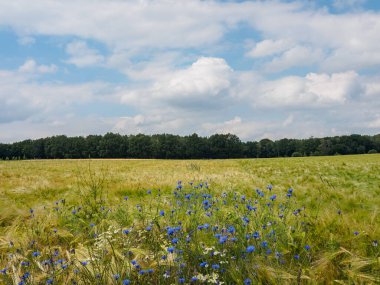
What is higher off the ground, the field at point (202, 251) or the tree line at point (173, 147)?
the tree line at point (173, 147)

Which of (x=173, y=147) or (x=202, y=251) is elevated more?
(x=173, y=147)

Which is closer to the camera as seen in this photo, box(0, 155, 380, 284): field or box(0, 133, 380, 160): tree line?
box(0, 155, 380, 284): field

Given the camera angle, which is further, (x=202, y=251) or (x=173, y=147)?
(x=173, y=147)

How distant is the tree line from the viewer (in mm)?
103688

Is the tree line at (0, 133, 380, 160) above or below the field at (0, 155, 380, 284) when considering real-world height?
above

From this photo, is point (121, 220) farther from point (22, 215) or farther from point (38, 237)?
point (22, 215)

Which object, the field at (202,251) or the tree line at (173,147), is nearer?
the field at (202,251)

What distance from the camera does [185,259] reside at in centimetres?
359

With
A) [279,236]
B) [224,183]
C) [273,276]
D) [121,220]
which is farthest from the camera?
[224,183]

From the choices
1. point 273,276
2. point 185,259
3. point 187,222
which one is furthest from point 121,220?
point 273,276

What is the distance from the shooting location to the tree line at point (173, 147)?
104 metres

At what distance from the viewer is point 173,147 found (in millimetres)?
107375

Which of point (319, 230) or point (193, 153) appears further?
point (193, 153)

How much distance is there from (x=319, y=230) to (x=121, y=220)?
10.6ft
